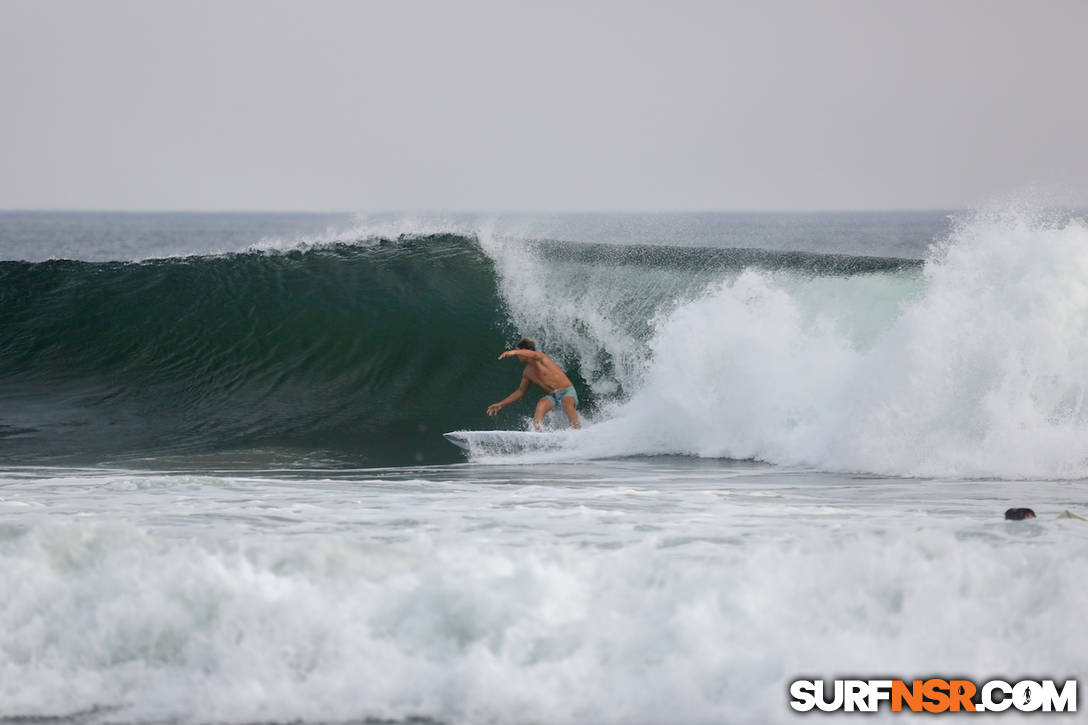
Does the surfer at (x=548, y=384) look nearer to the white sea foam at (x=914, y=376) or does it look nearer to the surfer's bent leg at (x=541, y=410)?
the surfer's bent leg at (x=541, y=410)

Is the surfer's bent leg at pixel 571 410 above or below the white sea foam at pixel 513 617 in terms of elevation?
above

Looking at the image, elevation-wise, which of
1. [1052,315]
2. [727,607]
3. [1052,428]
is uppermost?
[1052,315]

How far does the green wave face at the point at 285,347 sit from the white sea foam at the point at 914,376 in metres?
1.88

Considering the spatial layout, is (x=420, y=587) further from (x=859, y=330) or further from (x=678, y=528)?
(x=859, y=330)

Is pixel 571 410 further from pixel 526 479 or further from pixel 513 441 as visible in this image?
pixel 526 479

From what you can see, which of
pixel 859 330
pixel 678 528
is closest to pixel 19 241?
pixel 859 330

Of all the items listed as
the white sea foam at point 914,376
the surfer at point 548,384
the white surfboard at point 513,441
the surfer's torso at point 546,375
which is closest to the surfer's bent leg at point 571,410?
the surfer at point 548,384

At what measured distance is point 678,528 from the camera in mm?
6531

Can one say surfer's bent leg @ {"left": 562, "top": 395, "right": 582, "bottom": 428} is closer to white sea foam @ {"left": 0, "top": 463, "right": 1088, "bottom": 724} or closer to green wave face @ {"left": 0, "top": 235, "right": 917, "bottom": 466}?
green wave face @ {"left": 0, "top": 235, "right": 917, "bottom": 466}

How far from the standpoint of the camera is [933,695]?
452cm

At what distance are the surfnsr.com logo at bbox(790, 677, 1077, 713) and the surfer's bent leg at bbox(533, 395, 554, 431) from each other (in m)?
6.67

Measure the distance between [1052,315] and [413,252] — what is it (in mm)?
10116

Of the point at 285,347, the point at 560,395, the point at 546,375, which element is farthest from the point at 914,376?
the point at 285,347

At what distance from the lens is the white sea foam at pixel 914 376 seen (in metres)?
9.30
